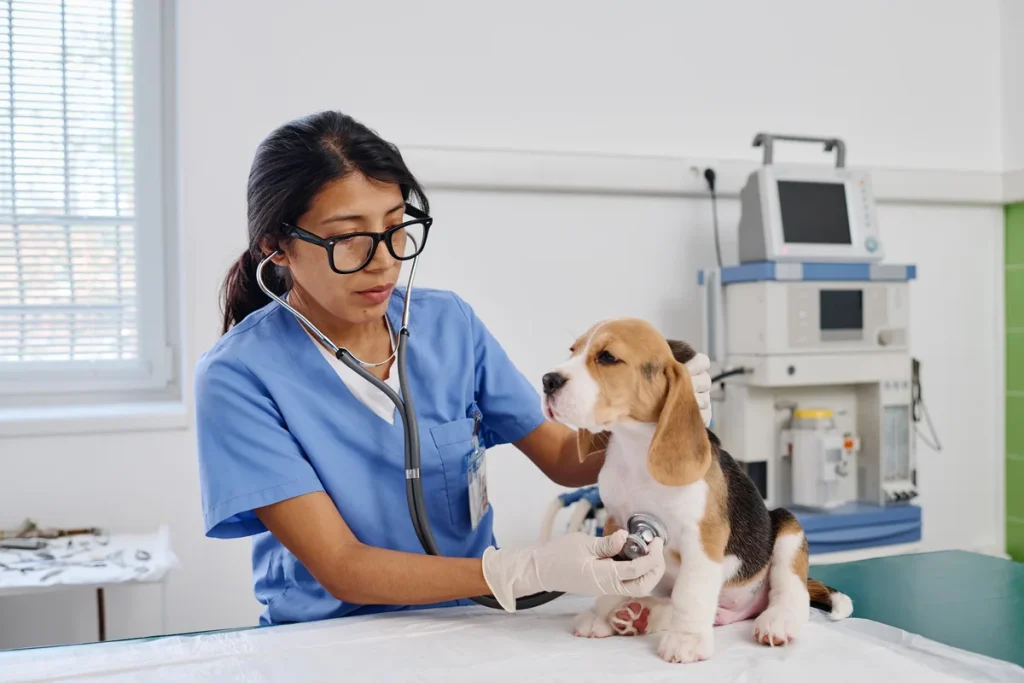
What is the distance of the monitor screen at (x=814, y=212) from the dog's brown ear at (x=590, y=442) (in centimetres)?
141

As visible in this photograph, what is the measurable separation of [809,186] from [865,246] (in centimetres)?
25

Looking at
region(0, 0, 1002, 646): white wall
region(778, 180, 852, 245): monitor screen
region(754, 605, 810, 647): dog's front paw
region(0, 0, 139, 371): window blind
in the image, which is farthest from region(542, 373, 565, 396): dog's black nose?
region(0, 0, 139, 371): window blind

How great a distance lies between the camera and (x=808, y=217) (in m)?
2.60

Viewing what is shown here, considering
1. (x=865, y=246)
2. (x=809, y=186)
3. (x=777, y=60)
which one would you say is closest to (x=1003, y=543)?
(x=865, y=246)

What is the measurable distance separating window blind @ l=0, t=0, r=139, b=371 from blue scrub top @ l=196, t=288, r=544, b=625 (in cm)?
148

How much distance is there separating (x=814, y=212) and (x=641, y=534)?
182 cm

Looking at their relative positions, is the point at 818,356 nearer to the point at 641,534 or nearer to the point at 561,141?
the point at 561,141

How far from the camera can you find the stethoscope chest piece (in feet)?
3.44

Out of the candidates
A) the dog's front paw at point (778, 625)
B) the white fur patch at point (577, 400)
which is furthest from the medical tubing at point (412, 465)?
the dog's front paw at point (778, 625)

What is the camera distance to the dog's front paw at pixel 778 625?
1.08 metres

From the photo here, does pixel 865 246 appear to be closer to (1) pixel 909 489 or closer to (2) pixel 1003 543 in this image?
(1) pixel 909 489

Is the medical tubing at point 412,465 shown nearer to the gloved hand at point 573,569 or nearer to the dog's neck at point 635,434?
the gloved hand at point 573,569

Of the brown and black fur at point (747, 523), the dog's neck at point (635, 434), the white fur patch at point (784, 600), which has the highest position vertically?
the dog's neck at point (635, 434)

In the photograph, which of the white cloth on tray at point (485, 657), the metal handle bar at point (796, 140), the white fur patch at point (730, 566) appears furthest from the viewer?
the metal handle bar at point (796, 140)
